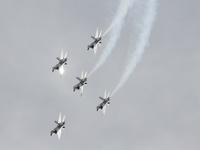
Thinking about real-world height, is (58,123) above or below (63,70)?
below

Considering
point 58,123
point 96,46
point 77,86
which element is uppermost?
point 96,46

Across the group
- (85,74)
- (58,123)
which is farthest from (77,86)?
(58,123)

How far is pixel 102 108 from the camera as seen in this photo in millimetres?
104000

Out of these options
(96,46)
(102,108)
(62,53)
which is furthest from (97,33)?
(102,108)

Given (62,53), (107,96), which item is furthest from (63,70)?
(107,96)

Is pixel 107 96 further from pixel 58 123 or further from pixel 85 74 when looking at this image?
pixel 58 123

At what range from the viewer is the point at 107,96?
103 meters

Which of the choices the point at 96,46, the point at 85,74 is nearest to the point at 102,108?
the point at 85,74

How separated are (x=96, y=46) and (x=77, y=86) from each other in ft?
38.3

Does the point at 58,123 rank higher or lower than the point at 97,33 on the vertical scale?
lower

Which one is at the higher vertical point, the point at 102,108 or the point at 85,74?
the point at 85,74

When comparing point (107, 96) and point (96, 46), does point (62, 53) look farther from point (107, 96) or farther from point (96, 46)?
point (107, 96)

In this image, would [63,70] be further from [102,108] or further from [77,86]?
[102,108]

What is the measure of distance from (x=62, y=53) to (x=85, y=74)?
8.00 m
